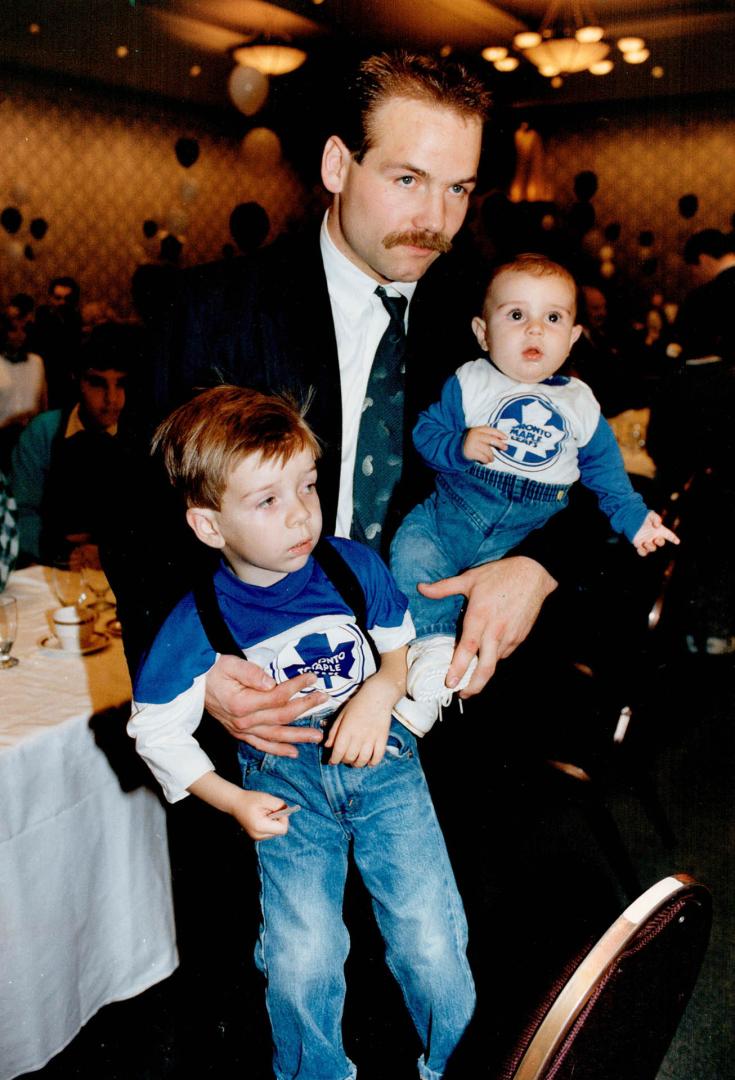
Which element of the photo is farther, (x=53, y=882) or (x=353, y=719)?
(x=53, y=882)

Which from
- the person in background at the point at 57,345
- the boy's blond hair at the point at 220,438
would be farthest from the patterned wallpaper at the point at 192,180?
the boy's blond hair at the point at 220,438

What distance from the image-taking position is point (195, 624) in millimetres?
1375

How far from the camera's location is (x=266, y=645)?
141cm

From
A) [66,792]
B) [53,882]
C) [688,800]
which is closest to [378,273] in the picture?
[66,792]

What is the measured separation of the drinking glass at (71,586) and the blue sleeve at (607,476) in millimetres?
1234

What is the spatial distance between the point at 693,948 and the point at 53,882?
1329mm

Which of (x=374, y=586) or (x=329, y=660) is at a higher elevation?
(x=374, y=586)

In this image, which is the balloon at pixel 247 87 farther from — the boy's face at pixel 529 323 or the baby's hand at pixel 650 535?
the baby's hand at pixel 650 535

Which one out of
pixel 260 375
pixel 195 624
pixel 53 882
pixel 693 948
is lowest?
pixel 53 882

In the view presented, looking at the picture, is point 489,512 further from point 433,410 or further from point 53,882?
point 53,882

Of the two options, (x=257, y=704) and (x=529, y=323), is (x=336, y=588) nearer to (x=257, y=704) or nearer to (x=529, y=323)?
(x=257, y=704)

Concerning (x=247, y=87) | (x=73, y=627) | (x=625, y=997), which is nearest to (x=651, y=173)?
(x=247, y=87)

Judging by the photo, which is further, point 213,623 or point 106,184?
point 106,184

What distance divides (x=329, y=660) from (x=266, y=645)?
0.36 ft
